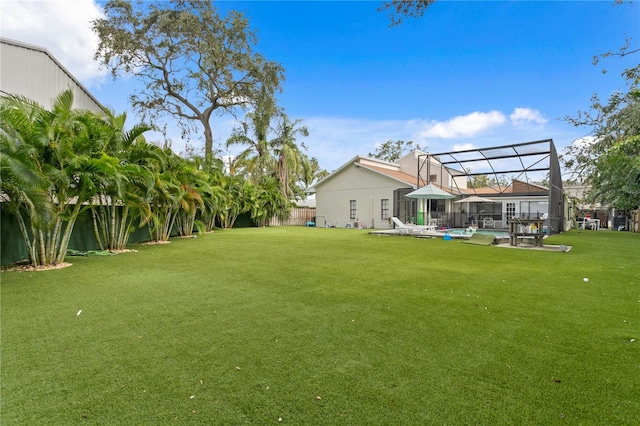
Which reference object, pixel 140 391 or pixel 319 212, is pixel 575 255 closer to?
pixel 140 391

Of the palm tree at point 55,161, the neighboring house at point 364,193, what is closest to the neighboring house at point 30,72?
the palm tree at point 55,161

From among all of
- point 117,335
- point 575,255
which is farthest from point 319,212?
point 117,335

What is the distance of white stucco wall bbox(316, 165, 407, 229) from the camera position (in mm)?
22672

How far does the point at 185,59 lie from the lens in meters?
19.4

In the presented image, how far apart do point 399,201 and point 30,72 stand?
62.3ft

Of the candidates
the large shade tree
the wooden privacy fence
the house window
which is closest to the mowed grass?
the large shade tree

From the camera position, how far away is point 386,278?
579 centimetres

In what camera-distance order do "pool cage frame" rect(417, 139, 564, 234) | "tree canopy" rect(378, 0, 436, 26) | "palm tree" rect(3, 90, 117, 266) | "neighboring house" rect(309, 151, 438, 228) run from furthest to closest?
"neighboring house" rect(309, 151, 438, 228)
"pool cage frame" rect(417, 139, 564, 234)
"palm tree" rect(3, 90, 117, 266)
"tree canopy" rect(378, 0, 436, 26)

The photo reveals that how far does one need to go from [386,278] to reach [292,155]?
20.3 meters

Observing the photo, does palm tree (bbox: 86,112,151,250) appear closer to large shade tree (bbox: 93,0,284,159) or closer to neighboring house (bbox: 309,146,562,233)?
large shade tree (bbox: 93,0,284,159)

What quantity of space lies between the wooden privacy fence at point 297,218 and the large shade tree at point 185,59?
7.38m

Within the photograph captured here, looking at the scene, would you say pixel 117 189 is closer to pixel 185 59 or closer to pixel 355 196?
pixel 185 59

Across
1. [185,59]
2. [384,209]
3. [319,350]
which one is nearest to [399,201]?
[384,209]

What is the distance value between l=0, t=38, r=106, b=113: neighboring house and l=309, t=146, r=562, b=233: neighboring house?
54.3 feet
